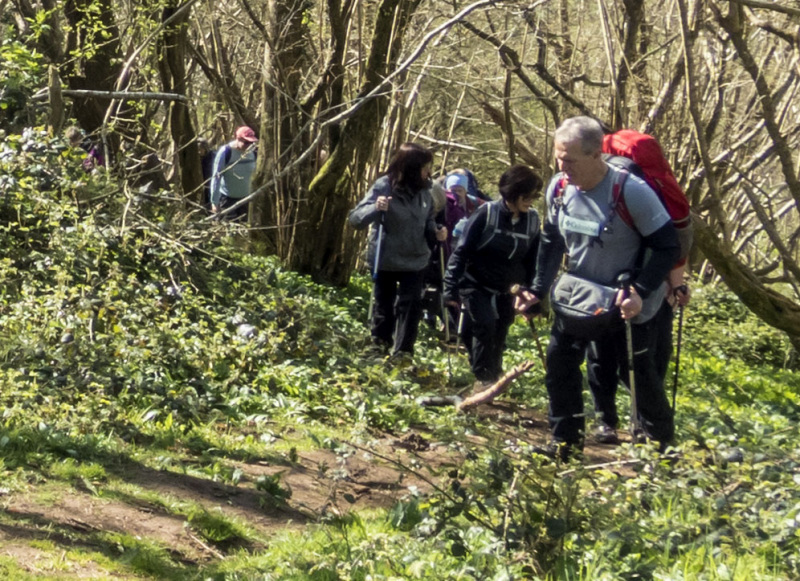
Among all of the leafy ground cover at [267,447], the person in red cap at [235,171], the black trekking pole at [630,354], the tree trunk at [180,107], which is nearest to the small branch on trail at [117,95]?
the leafy ground cover at [267,447]

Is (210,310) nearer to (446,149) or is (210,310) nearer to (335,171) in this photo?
(335,171)

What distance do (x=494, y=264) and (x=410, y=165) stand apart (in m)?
1.11

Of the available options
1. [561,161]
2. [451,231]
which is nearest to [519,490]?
[561,161]

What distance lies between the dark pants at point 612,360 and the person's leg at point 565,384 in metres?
0.34

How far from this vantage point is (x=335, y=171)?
13.6 metres

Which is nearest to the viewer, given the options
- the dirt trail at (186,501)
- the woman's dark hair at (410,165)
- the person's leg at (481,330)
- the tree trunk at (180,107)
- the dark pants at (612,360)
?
the dirt trail at (186,501)

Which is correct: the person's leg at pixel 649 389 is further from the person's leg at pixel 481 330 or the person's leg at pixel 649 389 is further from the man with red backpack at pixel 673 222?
the person's leg at pixel 481 330

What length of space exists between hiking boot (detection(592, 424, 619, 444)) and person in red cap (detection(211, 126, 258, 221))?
705 cm

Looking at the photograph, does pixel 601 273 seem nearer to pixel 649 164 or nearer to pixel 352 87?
pixel 649 164

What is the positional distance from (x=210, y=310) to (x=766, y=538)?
607cm

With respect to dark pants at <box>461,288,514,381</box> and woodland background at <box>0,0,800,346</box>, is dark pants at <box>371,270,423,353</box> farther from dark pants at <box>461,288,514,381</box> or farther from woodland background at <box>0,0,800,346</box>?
woodland background at <box>0,0,800,346</box>

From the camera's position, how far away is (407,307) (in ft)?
31.8

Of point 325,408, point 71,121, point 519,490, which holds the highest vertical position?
point 71,121

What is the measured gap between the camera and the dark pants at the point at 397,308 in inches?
380
